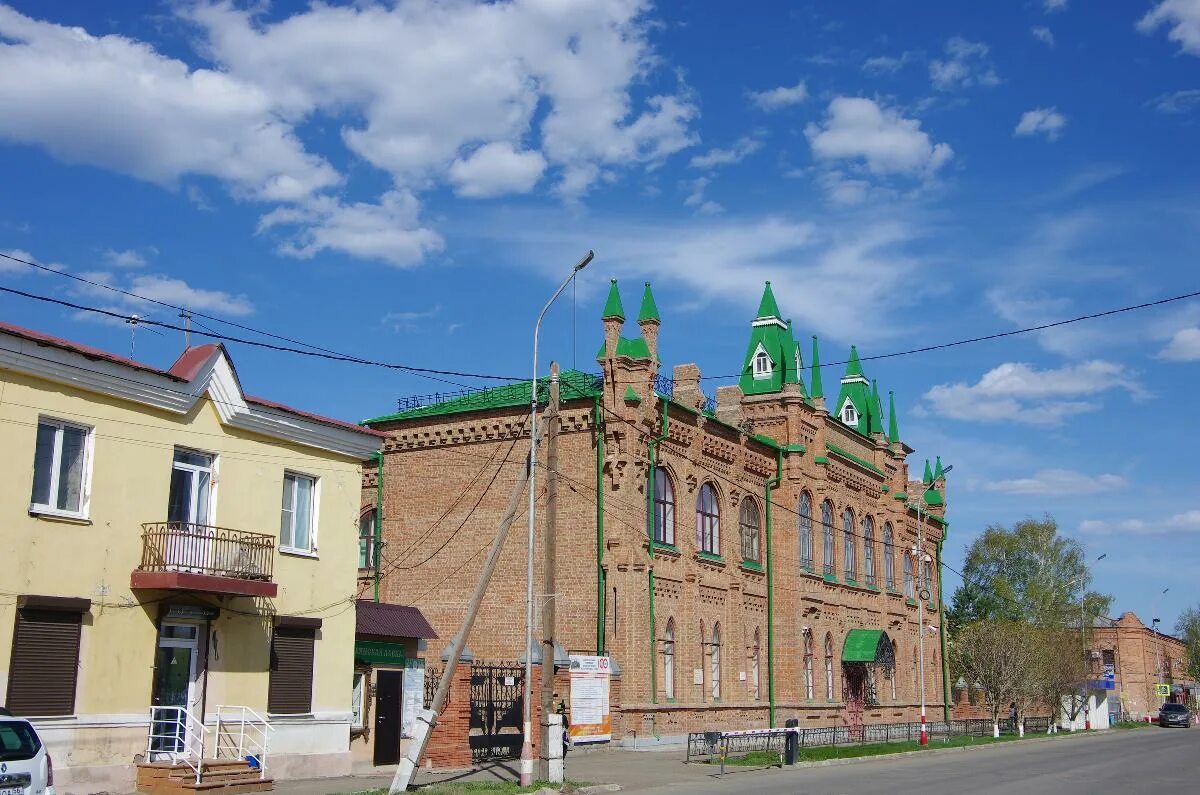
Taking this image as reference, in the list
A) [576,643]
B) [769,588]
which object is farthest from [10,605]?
[769,588]

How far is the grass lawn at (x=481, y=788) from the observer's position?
2084 centimetres

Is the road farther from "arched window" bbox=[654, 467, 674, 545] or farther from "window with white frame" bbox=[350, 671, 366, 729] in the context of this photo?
"arched window" bbox=[654, 467, 674, 545]

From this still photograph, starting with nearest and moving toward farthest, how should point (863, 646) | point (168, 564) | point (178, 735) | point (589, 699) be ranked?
point (168, 564) < point (178, 735) < point (589, 699) < point (863, 646)

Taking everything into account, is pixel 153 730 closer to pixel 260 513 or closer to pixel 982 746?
pixel 260 513

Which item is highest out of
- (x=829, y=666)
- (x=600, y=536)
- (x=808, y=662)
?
(x=600, y=536)

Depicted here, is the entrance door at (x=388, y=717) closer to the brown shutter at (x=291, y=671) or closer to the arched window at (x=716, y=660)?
the brown shutter at (x=291, y=671)

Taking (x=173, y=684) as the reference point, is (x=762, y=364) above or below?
above

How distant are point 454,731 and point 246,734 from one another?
5678 millimetres

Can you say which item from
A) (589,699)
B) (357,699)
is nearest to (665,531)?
(589,699)

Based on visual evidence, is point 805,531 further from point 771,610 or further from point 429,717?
point 429,717

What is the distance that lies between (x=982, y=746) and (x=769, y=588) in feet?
36.6

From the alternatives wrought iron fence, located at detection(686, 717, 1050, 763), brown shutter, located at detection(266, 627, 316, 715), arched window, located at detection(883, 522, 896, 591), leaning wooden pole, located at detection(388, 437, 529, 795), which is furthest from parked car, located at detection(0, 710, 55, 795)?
arched window, located at detection(883, 522, 896, 591)

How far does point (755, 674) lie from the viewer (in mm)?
41062

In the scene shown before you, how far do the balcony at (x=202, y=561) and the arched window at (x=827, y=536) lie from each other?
2880cm
